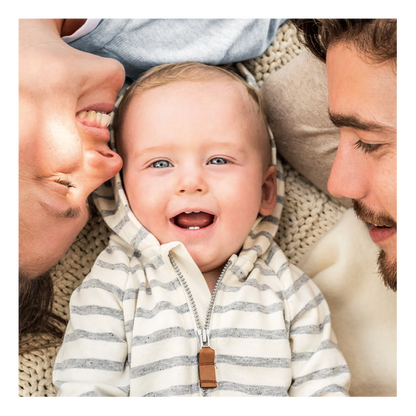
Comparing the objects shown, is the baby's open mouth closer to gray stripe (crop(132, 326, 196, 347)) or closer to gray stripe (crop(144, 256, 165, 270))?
gray stripe (crop(144, 256, 165, 270))

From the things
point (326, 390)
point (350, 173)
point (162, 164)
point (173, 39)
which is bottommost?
point (326, 390)

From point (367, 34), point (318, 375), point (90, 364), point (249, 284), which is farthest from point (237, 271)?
point (367, 34)

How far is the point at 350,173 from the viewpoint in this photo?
1233 millimetres

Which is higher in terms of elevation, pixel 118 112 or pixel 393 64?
pixel 118 112

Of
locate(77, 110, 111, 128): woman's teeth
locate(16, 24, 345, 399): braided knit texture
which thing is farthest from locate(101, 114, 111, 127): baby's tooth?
locate(16, 24, 345, 399): braided knit texture

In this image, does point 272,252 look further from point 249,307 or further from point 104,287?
point 104,287

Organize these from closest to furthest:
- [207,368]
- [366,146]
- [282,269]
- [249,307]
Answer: [366,146] → [207,368] → [249,307] → [282,269]

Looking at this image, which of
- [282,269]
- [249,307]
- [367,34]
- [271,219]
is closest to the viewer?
[367,34]

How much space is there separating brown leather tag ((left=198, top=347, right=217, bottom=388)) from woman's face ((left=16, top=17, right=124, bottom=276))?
1.52 ft

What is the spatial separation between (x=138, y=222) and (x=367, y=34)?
782 mm
